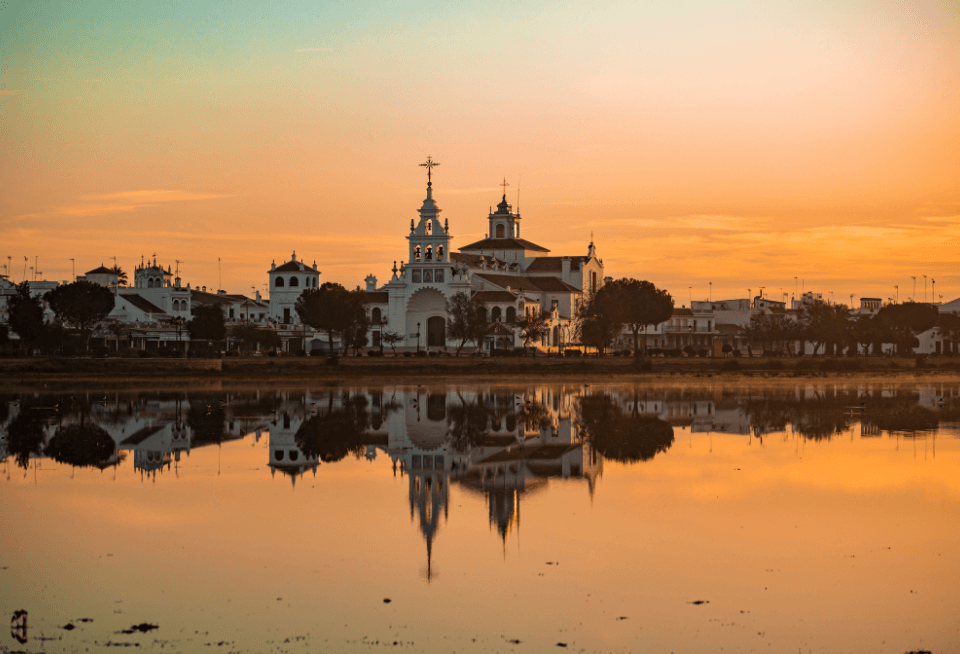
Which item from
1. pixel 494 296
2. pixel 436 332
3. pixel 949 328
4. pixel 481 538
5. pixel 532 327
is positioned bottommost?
pixel 481 538

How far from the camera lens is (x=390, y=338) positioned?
3903 inches

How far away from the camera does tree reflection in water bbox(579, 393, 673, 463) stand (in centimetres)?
3098

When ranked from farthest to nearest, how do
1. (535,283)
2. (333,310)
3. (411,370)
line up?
1. (535,283)
2. (333,310)
3. (411,370)

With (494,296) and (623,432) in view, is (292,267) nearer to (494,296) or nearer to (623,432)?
(494,296)

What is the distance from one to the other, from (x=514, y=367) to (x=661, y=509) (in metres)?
53.9

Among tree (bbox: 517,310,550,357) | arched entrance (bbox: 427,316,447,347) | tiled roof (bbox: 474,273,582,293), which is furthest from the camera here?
tiled roof (bbox: 474,273,582,293)

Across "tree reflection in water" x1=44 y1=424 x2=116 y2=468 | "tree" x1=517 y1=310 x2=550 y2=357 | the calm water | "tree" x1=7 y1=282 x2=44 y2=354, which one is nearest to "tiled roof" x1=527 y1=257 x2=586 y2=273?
"tree" x1=517 y1=310 x2=550 y2=357

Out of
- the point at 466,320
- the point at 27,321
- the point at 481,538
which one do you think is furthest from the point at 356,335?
the point at 481,538

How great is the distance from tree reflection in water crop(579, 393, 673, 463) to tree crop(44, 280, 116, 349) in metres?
47.4

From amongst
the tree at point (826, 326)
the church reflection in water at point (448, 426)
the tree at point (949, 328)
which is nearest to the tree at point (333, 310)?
the church reflection in water at point (448, 426)

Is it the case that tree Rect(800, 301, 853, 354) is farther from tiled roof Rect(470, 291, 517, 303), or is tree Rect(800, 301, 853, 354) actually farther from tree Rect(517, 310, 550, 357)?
tiled roof Rect(470, 291, 517, 303)

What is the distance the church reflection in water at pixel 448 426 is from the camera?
27.2m

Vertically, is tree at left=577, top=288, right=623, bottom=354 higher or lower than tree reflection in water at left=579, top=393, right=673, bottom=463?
higher

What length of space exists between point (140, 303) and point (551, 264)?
42.5 m
